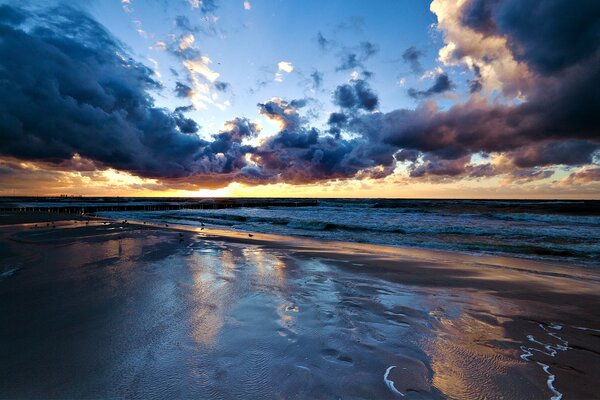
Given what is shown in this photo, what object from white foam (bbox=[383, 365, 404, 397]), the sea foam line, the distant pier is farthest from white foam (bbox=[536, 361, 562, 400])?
the distant pier

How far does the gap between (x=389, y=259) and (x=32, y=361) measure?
10.1 meters

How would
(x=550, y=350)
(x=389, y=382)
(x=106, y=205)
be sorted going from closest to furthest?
1. (x=389, y=382)
2. (x=550, y=350)
3. (x=106, y=205)

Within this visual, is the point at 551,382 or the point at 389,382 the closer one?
the point at 389,382

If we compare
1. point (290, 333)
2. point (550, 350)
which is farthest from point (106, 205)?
point (550, 350)

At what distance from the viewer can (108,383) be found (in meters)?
2.91

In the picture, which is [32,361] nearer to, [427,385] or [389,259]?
[427,385]

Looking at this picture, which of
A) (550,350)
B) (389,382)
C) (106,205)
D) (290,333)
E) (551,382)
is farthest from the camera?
(106,205)

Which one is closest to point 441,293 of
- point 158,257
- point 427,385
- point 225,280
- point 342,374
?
point 427,385

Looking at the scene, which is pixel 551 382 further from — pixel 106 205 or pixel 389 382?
pixel 106 205

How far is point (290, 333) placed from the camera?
4.20m

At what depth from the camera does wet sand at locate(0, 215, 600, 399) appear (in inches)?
117

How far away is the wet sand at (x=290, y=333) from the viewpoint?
9.77 feet

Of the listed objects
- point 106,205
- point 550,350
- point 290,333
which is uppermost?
point 106,205

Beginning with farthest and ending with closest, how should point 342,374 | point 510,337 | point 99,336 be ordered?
point 510,337
point 99,336
point 342,374
